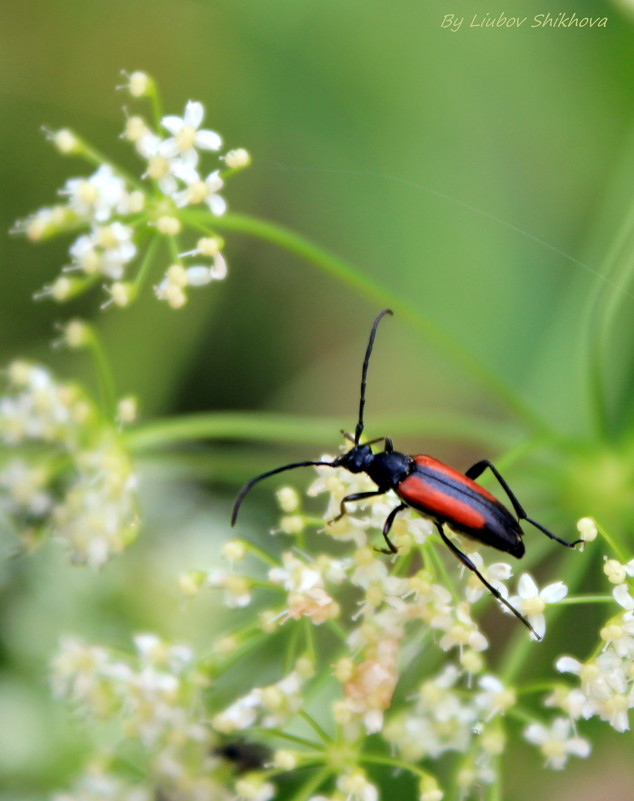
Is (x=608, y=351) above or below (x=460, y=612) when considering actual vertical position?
above

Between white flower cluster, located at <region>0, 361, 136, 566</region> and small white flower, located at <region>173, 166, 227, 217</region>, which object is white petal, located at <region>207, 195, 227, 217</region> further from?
white flower cluster, located at <region>0, 361, 136, 566</region>

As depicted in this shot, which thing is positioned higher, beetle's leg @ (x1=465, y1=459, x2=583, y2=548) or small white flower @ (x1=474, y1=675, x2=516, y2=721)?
beetle's leg @ (x1=465, y1=459, x2=583, y2=548)

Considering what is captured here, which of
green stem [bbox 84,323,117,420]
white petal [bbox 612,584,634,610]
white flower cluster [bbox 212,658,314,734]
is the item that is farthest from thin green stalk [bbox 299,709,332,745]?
green stem [bbox 84,323,117,420]

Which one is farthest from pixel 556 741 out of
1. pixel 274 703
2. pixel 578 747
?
pixel 274 703

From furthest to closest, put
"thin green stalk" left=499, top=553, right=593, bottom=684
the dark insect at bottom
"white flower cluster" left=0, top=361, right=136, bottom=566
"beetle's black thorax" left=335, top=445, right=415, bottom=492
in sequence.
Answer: the dark insect at bottom → "white flower cluster" left=0, top=361, right=136, bottom=566 → "beetle's black thorax" left=335, top=445, right=415, bottom=492 → "thin green stalk" left=499, top=553, right=593, bottom=684

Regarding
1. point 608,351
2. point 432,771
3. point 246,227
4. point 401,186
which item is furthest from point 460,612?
point 401,186

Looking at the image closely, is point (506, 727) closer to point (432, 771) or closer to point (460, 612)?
point (432, 771)
